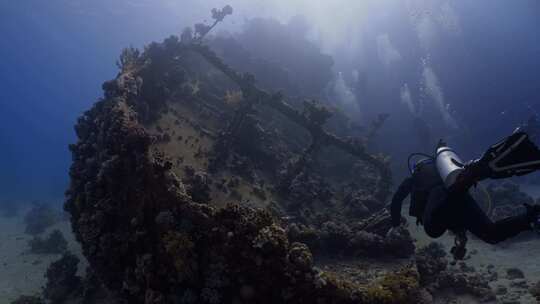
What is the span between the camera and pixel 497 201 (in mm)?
19266

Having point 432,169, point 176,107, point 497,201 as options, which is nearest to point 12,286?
point 176,107

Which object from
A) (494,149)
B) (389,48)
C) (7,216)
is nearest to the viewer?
(494,149)

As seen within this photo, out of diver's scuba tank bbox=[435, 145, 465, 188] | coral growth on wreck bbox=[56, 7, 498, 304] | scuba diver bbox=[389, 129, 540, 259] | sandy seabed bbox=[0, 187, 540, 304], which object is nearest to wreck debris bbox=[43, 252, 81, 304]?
sandy seabed bbox=[0, 187, 540, 304]

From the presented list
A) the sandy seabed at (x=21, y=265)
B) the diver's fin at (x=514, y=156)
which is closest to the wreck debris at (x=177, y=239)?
the diver's fin at (x=514, y=156)

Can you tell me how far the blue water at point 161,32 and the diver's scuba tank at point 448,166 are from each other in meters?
25.1

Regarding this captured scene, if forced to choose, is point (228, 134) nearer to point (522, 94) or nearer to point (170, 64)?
point (170, 64)

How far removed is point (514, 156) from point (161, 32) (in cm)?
9396

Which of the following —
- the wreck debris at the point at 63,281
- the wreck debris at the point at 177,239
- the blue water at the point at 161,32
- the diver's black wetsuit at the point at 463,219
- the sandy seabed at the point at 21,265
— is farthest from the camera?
the blue water at the point at 161,32

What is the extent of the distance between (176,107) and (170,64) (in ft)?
8.66

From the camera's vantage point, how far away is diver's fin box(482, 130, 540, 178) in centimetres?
486

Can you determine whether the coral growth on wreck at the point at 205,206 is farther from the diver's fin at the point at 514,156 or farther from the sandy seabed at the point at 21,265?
the sandy seabed at the point at 21,265

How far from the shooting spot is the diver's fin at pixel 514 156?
4859 millimetres

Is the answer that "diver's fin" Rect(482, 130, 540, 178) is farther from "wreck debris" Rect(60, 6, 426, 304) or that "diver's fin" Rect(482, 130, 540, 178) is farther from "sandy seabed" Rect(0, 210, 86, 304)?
"sandy seabed" Rect(0, 210, 86, 304)

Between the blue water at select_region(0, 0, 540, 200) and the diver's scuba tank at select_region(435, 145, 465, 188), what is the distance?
25126 millimetres
